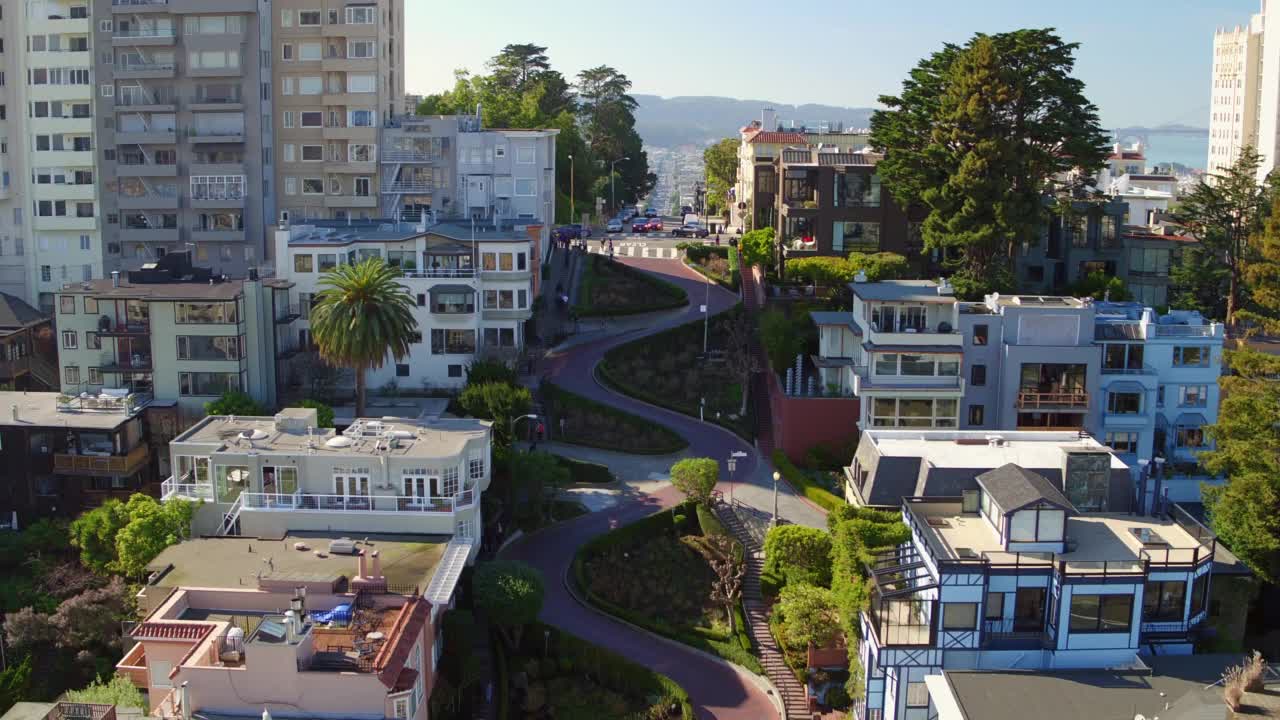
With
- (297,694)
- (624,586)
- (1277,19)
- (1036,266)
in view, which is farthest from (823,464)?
(1277,19)

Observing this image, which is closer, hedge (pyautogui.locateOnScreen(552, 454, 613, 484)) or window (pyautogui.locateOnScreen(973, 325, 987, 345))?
window (pyautogui.locateOnScreen(973, 325, 987, 345))

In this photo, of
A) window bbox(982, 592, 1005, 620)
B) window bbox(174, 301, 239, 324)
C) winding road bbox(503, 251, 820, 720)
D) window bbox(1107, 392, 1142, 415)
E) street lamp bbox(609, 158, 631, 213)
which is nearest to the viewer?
window bbox(982, 592, 1005, 620)

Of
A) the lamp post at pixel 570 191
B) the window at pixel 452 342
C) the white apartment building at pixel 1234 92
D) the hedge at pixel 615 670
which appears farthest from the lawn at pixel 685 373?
the white apartment building at pixel 1234 92

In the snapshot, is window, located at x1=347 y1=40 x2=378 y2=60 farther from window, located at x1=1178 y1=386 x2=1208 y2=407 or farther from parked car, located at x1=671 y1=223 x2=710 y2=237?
window, located at x1=1178 y1=386 x2=1208 y2=407

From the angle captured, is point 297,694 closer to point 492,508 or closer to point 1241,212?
point 492,508

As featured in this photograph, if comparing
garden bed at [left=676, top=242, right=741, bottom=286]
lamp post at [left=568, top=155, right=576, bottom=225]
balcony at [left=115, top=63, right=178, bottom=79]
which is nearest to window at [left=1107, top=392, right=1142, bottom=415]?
garden bed at [left=676, top=242, right=741, bottom=286]

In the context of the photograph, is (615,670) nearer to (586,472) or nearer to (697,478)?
(697,478)
